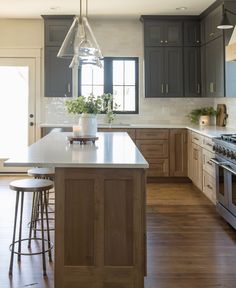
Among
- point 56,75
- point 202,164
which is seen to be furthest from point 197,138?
point 56,75

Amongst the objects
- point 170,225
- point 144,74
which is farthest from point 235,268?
point 144,74

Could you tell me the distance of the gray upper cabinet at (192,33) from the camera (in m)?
6.97

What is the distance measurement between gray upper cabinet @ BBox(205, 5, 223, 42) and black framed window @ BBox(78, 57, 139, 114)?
141cm

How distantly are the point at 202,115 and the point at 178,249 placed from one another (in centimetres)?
381

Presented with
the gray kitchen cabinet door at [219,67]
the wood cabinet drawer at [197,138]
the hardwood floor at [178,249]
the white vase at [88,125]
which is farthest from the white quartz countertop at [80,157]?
the gray kitchen cabinet door at [219,67]

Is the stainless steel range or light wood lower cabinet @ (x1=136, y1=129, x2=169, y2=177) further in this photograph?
light wood lower cabinet @ (x1=136, y1=129, x2=169, y2=177)

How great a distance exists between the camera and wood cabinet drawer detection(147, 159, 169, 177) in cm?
674

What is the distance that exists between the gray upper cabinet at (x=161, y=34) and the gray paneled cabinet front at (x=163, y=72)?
101 mm

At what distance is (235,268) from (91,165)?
4.90 feet

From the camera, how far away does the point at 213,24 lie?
246 inches

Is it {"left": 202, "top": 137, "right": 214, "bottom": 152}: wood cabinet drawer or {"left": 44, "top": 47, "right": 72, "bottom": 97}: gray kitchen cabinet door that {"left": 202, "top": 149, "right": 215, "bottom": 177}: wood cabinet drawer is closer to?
{"left": 202, "top": 137, "right": 214, "bottom": 152}: wood cabinet drawer

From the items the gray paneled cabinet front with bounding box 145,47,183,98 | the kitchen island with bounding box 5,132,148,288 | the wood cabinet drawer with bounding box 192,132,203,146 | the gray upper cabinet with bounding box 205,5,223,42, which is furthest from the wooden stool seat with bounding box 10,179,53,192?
the gray paneled cabinet front with bounding box 145,47,183,98

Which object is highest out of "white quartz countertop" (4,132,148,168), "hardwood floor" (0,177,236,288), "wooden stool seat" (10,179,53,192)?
"white quartz countertop" (4,132,148,168)

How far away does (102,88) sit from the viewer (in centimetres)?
738
